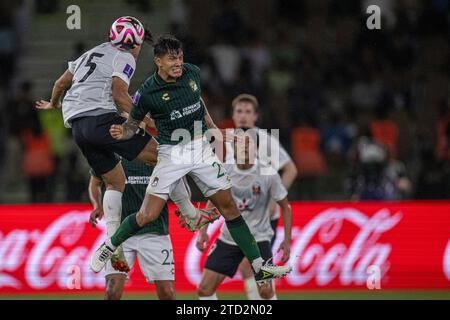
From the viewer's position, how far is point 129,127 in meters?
9.69

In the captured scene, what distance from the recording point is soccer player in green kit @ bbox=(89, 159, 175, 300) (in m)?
10.1

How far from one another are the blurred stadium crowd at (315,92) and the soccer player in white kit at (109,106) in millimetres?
7278

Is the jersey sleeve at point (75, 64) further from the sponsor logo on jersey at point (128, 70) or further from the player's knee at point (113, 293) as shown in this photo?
the player's knee at point (113, 293)

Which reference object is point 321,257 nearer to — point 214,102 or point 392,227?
point 392,227

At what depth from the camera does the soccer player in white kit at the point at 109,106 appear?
971 cm

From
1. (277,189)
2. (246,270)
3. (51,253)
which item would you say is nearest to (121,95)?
(277,189)

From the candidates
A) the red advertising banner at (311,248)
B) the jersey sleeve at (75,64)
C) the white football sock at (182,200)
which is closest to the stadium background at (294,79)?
the red advertising banner at (311,248)

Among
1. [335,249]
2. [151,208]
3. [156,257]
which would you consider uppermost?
[151,208]

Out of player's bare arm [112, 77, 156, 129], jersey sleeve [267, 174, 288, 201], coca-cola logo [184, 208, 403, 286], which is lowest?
coca-cola logo [184, 208, 403, 286]

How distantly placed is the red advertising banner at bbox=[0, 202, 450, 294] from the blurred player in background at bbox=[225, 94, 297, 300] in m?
2.57

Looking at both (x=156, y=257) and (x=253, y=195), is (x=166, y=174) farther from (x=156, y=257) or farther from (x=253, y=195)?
(x=253, y=195)

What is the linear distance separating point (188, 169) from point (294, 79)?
1007 cm

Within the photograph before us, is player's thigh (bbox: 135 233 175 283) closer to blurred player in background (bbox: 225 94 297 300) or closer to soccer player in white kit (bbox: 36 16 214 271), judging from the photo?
soccer player in white kit (bbox: 36 16 214 271)

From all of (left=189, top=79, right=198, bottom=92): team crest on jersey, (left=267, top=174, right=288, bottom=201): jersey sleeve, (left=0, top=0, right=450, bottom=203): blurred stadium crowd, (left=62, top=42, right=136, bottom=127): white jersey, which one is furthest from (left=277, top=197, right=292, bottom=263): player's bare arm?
(left=0, top=0, right=450, bottom=203): blurred stadium crowd
